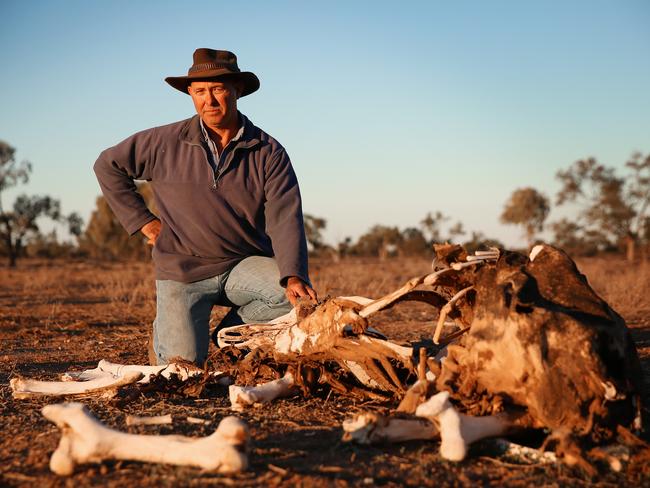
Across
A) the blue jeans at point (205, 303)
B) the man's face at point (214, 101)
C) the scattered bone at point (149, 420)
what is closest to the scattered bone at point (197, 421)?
the scattered bone at point (149, 420)

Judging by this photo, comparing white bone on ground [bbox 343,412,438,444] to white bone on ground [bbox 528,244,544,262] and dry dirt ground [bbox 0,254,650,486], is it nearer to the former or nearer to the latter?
dry dirt ground [bbox 0,254,650,486]

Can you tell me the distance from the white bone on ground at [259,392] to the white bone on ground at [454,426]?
3.13 feet

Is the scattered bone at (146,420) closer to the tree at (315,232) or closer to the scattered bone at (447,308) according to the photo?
the scattered bone at (447,308)

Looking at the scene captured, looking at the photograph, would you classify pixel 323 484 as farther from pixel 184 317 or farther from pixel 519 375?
pixel 184 317

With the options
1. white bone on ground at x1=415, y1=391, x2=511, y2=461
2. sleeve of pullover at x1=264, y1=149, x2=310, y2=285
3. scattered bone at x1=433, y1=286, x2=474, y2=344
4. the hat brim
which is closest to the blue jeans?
sleeve of pullover at x1=264, y1=149, x2=310, y2=285

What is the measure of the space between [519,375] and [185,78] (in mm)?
3034

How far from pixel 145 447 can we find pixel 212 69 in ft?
9.43

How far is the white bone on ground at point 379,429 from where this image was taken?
257cm

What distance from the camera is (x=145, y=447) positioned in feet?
7.63

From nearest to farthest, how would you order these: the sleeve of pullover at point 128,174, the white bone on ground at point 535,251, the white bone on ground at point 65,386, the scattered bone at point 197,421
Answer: the scattered bone at point 197,421 → the white bone on ground at point 535,251 → the white bone on ground at point 65,386 → the sleeve of pullover at point 128,174

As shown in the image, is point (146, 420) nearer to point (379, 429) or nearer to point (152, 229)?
point (379, 429)

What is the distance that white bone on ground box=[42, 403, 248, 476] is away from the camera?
2241mm

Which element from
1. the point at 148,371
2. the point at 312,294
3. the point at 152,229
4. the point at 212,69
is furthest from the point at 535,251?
the point at 152,229

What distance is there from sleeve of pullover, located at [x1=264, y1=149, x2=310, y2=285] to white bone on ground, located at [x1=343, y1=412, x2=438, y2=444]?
164 centimetres
